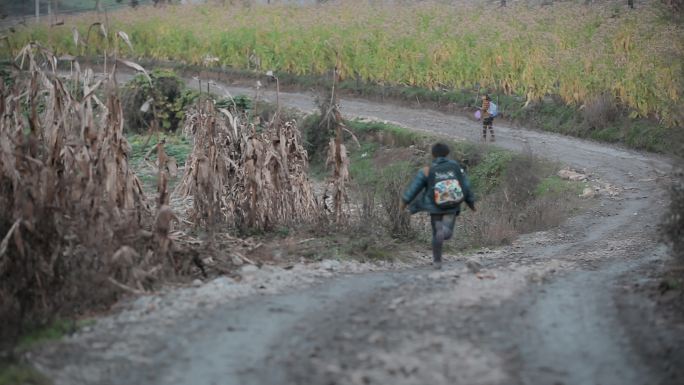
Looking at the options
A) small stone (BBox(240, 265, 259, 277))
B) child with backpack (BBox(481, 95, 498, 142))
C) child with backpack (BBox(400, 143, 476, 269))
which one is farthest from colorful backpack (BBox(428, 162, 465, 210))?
child with backpack (BBox(481, 95, 498, 142))

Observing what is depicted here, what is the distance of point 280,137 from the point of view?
46.9ft

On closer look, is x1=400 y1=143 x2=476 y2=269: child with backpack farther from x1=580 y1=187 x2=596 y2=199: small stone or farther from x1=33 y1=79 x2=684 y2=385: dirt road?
x1=580 y1=187 x2=596 y2=199: small stone

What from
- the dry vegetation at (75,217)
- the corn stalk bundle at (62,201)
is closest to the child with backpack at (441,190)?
the dry vegetation at (75,217)

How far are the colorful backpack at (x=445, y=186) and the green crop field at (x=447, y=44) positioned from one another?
1102 cm

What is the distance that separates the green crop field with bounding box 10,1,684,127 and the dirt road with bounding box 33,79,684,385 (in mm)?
12552

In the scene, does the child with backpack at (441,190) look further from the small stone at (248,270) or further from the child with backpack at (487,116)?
the child with backpack at (487,116)

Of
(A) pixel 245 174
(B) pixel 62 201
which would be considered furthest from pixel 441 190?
(B) pixel 62 201

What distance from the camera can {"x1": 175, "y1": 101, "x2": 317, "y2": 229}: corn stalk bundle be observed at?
1340 cm

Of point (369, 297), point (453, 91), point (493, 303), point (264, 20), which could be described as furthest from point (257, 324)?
point (264, 20)

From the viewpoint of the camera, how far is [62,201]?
10312 mm

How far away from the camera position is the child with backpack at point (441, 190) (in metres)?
11.7

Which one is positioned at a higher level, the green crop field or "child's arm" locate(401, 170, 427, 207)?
the green crop field

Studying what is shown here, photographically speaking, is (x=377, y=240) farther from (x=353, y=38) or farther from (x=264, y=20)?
(x=264, y=20)

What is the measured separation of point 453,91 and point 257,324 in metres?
24.9
